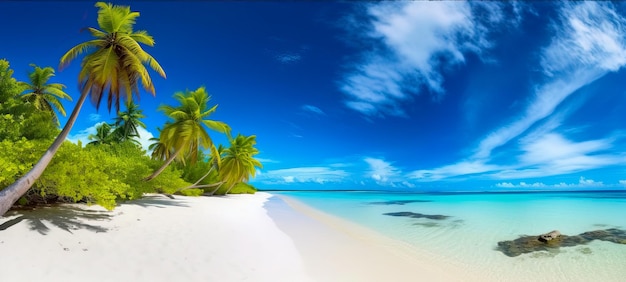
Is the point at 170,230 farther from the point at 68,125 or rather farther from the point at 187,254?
the point at 68,125

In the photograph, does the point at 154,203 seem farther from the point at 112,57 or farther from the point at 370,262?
the point at 370,262

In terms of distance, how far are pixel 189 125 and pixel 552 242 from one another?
17396 mm

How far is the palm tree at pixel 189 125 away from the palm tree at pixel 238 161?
9.93m

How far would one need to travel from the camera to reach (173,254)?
6.25 metres

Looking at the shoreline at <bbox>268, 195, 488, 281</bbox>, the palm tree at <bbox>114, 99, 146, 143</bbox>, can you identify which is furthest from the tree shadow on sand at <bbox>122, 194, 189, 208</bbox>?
the palm tree at <bbox>114, 99, 146, 143</bbox>

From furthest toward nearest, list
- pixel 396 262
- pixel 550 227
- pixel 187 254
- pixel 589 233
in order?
pixel 550 227 → pixel 589 233 → pixel 396 262 → pixel 187 254

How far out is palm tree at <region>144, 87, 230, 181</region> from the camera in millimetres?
17891

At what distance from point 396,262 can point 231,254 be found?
12.9 feet

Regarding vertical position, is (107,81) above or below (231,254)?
above

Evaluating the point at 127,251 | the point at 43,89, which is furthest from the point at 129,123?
the point at 127,251

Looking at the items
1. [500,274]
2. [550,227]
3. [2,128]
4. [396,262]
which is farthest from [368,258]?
[550,227]

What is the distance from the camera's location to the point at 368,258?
25.7 ft

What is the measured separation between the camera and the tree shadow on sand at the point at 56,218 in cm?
673

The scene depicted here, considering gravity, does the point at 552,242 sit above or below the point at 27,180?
below
